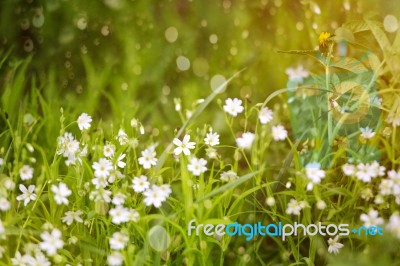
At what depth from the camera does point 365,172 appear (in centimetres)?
153

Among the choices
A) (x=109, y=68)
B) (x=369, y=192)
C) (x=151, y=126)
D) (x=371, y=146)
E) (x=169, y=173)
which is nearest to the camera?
(x=369, y=192)

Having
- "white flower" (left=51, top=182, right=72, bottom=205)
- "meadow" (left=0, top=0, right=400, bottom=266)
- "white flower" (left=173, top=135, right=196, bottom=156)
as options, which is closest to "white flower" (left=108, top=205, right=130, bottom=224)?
"meadow" (left=0, top=0, right=400, bottom=266)

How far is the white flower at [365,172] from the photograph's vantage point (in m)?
1.51

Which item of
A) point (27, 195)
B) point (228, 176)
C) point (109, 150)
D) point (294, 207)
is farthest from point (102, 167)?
point (294, 207)

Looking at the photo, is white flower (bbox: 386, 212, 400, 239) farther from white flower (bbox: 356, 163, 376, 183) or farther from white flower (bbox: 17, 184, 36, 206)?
white flower (bbox: 17, 184, 36, 206)

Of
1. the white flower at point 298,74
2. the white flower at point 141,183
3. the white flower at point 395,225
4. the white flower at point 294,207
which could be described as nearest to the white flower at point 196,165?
the white flower at point 141,183

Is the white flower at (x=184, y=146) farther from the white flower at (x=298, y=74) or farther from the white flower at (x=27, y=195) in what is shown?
the white flower at (x=298, y=74)

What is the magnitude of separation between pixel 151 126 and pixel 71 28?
57 centimetres

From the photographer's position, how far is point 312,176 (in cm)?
152

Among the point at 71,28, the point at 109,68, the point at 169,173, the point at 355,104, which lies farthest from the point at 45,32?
the point at 355,104

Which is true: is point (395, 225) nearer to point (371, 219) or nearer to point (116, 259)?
point (371, 219)

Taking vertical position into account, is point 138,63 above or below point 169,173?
above

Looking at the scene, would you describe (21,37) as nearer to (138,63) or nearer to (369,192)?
(138,63)

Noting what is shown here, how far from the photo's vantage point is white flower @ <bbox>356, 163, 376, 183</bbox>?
151 centimetres
